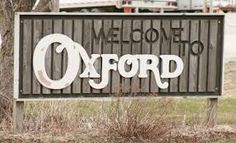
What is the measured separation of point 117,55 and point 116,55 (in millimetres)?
15

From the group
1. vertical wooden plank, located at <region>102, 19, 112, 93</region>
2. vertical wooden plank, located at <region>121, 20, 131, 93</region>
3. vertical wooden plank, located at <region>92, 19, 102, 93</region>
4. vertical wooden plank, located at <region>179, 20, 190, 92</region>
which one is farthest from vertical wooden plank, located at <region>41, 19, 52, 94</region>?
vertical wooden plank, located at <region>179, 20, 190, 92</region>

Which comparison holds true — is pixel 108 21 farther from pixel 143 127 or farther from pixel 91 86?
pixel 143 127

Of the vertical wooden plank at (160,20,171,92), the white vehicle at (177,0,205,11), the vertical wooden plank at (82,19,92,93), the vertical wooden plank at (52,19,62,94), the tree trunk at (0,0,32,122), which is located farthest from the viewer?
the white vehicle at (177,0,205,11)

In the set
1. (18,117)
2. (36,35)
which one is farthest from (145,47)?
(18,117)

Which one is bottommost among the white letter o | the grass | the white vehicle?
the grass

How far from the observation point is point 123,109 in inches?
304

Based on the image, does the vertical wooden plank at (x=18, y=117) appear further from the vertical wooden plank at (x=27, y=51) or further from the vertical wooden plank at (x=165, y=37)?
the vertical wooden plank at (x=165, y=37)

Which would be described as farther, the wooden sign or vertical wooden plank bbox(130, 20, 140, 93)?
vertical wooden plank bbox(130, 20, 140, 93)

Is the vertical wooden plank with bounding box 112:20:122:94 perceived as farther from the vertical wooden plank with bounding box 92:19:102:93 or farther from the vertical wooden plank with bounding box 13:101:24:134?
the vertical wooden plank with bounding box 13:101:24:134

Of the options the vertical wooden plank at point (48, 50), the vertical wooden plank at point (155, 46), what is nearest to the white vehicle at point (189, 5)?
the vertical wooden plank at point (155, 46)

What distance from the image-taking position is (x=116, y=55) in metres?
8.27

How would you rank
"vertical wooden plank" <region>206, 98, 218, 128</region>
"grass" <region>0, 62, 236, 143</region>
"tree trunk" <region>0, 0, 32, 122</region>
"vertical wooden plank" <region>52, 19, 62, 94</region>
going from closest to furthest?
"grass" <region>0, 62, 236, 143</region>
"vertical wooden plank" <region>52, 19, 62, 94</region>
"vertical wooden plank" <region>206, 98, 218, 128</region>
"tree trunk" <region>0, 0, 32, 122</region>

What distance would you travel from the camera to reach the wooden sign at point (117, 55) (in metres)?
8.02

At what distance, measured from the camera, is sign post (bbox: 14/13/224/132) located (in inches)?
316
